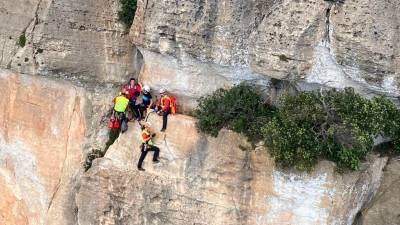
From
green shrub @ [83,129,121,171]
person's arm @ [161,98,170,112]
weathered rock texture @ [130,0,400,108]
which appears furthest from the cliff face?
person's arm @ [161,98,170,112]

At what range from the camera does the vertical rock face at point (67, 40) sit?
1476cm

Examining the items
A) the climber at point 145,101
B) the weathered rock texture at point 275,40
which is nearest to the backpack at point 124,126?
the climber at point 145,101

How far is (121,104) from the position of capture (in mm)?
14656

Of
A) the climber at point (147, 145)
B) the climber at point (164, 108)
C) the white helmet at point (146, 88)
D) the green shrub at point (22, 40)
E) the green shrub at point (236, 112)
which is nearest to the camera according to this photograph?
the green shrub at point (236, 112)

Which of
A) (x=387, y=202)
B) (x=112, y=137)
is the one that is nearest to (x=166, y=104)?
(x=112, y=137)

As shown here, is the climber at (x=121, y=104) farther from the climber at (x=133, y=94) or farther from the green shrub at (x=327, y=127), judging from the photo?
the green shrub at (x=327, y=127)

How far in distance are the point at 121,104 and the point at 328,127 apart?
17.1 feet

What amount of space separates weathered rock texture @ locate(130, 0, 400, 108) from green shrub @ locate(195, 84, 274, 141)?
0.52 metres

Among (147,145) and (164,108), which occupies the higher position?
(164,108)

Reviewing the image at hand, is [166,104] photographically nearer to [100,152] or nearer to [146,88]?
[146,88]

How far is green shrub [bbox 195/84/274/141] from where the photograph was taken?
13.4 m

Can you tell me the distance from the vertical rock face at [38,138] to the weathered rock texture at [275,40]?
3.23 meters

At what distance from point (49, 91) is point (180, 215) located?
5027mm

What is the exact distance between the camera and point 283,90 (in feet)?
45.9
